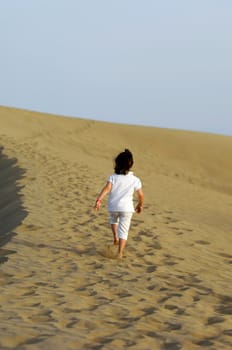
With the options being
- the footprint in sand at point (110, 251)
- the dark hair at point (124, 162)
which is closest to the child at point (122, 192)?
the dark hair at point (124, 162)

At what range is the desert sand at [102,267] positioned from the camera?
470cm

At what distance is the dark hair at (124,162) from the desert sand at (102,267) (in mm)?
1070

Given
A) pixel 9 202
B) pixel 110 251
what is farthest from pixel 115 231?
pixel 9 202

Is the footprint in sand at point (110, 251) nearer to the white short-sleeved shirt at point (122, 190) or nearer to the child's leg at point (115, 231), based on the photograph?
the child's leg at point (115, 231)

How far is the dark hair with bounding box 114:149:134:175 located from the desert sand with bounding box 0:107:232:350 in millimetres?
1070

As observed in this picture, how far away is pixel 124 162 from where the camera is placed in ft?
24.6

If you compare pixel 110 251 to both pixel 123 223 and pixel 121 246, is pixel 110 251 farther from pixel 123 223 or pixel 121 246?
pixel 123 223

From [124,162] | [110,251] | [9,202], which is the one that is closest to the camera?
[124,162]

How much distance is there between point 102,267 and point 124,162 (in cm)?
128

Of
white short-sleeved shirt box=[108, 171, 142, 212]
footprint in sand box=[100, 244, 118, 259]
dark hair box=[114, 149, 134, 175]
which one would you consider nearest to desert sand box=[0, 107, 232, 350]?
footprint in sand box=[100, 244, 118, 259]

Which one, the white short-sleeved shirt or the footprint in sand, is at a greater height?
the white short-sleeved shirt

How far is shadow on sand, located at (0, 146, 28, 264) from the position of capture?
358 inches

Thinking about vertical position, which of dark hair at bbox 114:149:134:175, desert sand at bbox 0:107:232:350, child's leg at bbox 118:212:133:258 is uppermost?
dark hair at bbox 114:149:134:175

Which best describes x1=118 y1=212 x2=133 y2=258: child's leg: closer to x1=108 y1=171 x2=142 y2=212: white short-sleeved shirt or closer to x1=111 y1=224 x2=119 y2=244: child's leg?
x1=108 y1=171 x2=142 y2=212: white short-sleeved shirt
